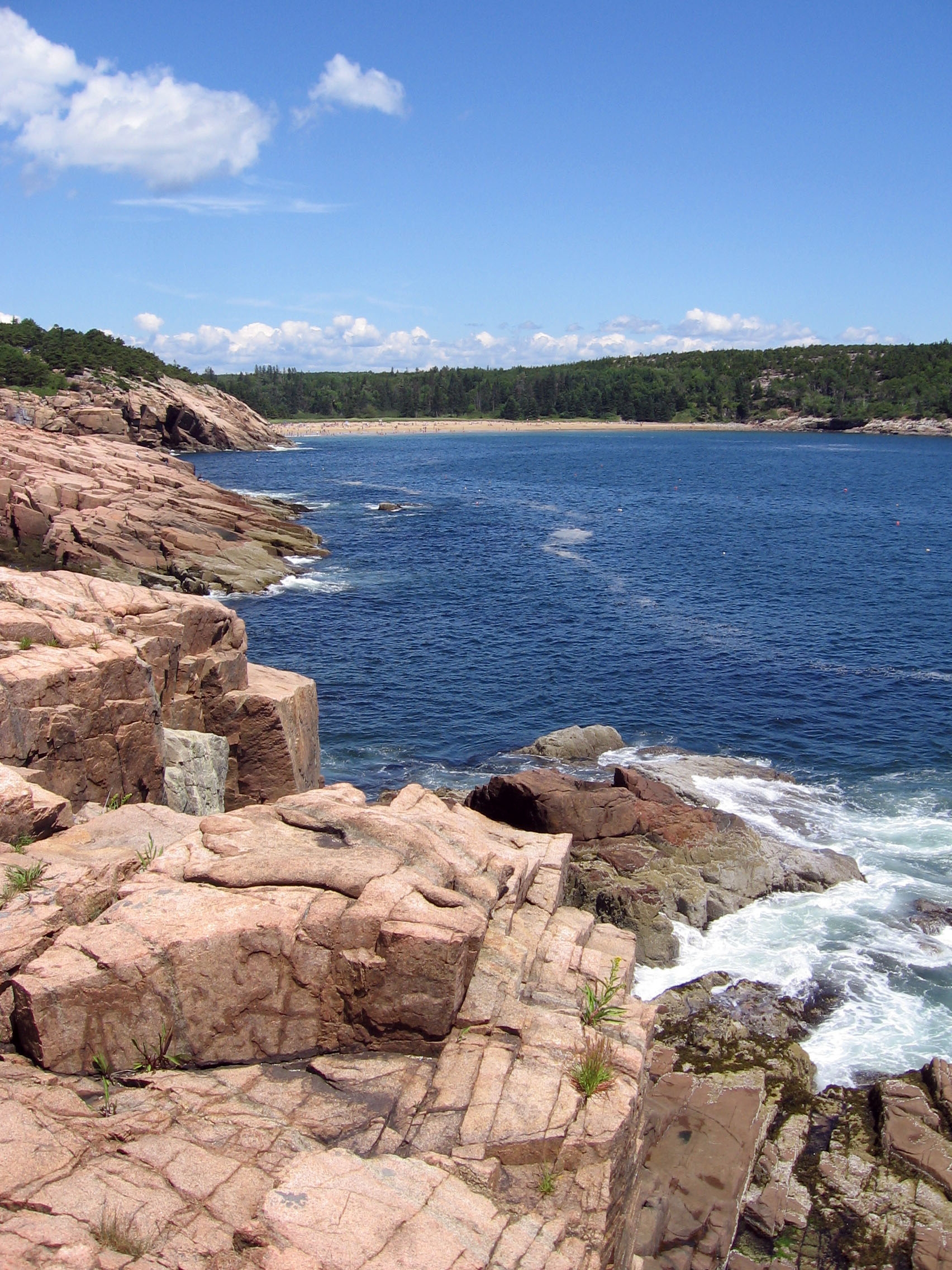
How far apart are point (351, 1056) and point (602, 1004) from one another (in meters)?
3.60

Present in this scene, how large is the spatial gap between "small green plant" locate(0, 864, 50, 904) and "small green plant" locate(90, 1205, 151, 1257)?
4645 millimetres

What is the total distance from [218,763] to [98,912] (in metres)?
11.9

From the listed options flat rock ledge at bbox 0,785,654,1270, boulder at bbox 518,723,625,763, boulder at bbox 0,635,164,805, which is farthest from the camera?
boulder at bbox 518,723,625,763

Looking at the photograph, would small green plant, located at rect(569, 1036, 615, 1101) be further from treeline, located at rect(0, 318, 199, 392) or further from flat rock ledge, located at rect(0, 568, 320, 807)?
treeline, located at rect(0, 318, 199, 392)

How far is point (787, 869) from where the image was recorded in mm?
27578

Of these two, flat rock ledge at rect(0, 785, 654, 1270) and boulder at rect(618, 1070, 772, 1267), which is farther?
boulder at rect(618, 1070, 772, 1267)

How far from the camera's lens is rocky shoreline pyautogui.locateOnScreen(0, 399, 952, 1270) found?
9.83m

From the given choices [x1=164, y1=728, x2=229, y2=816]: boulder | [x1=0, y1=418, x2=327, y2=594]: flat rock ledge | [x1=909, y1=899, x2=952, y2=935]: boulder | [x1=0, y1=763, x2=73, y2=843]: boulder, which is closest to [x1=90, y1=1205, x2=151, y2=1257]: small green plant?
[x1=0, y1=763, x2=73, y2=843]: boulder

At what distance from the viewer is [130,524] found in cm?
5959

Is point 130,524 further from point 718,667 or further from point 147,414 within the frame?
point 147,414

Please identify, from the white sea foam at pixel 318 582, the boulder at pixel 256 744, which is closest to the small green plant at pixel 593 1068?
the boulder at pixel 256 744

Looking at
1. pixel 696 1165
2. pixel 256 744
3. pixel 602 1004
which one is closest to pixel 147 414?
pixel 256 744

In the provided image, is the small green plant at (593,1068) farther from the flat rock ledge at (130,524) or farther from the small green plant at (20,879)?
the flat rock ledge at (130,524)

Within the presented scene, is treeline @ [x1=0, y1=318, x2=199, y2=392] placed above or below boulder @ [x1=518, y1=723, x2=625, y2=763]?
above
